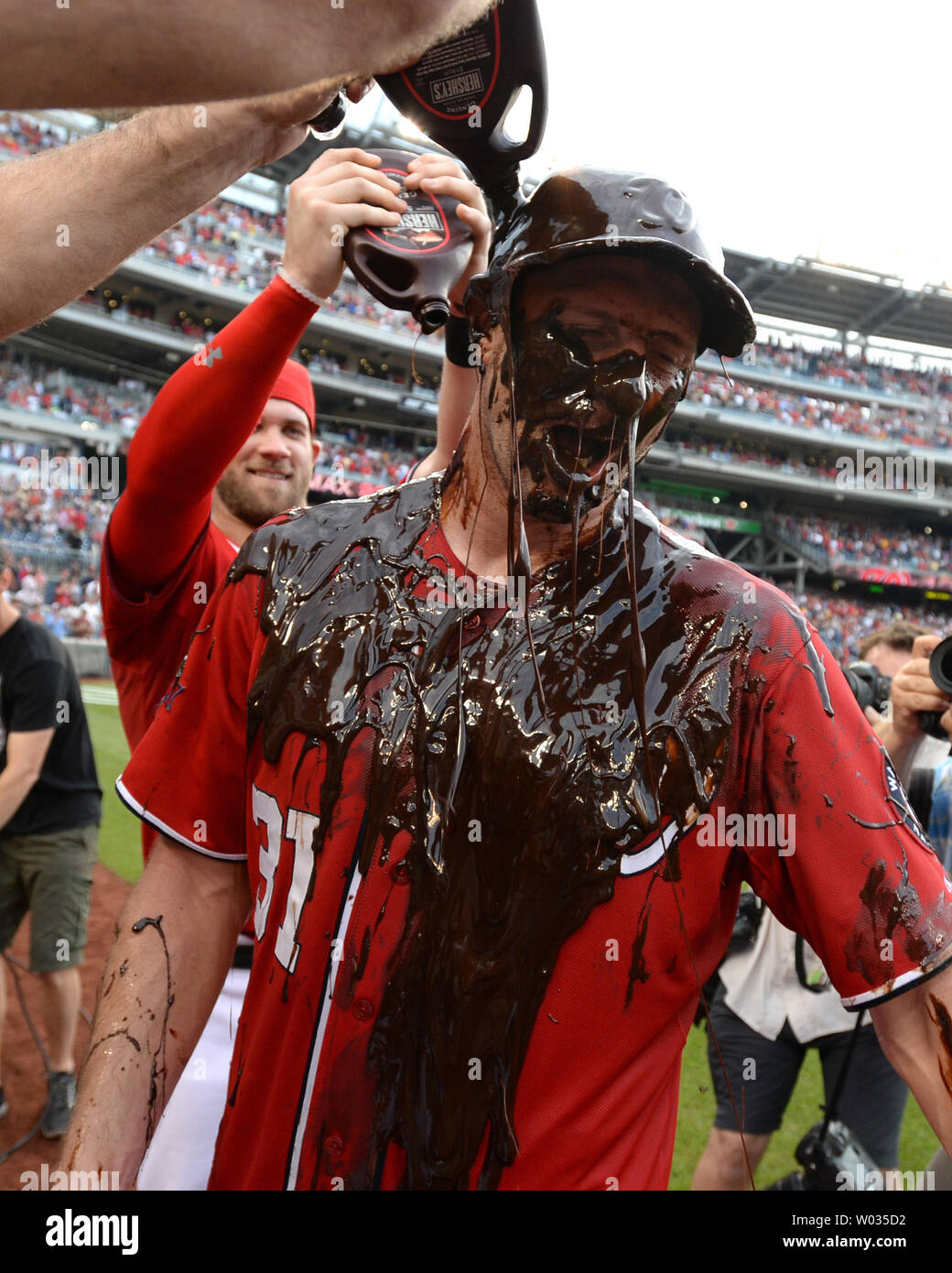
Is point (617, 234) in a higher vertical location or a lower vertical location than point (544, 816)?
higher

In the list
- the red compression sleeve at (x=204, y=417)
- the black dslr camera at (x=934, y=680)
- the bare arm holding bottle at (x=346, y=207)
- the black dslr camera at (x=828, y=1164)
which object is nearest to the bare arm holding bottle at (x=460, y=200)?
the bare arm holding bottle at (x=346, y=207)

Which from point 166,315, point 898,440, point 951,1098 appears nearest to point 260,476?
point 951,1098

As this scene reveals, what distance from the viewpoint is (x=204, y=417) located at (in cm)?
169

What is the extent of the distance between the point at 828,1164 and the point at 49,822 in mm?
3330

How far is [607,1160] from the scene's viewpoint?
1.22m

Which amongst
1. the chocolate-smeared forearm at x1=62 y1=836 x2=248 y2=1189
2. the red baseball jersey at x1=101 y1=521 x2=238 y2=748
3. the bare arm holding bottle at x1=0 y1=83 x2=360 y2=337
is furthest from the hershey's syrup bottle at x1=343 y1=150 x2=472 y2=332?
the chocolate-smeared forearm at x1=62 y1=836 x2=248 y2=1189

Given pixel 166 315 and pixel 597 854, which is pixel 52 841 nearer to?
pixel 597 854

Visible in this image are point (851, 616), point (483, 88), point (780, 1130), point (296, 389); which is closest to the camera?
point (483, 88)

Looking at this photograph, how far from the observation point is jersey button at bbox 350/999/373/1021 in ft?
4.18

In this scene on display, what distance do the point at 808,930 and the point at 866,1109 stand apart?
2310 mm

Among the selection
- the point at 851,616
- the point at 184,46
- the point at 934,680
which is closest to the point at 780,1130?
the point at 934,680

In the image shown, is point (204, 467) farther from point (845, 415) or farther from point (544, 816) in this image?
point (845, 415)

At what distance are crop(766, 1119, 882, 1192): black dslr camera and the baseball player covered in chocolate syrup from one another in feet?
4.95

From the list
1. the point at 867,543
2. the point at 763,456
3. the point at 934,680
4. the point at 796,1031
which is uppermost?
the point at 934,680
